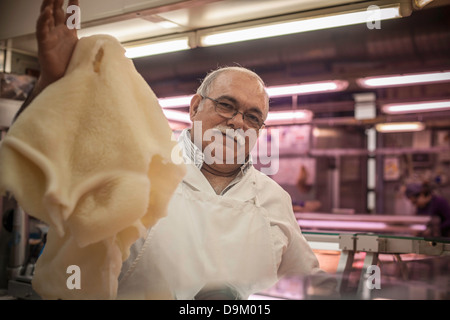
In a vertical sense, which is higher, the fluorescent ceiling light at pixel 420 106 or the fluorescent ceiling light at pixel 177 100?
the fluorescent ceiling light at pixel 420 106

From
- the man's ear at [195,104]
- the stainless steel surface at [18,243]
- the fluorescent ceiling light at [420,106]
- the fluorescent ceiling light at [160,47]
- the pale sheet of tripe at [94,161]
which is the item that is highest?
the fluorescent ceiling light at [420,106]

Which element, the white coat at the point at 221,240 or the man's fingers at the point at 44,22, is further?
the white coat at the point at 221,240

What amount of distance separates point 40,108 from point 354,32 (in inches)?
114

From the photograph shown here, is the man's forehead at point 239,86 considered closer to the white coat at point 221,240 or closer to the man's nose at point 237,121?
the man's nose at point 237,121

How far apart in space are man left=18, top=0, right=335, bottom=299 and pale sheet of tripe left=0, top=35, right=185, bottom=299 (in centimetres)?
31

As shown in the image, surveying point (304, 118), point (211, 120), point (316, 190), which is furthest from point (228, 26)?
point (316, 190)

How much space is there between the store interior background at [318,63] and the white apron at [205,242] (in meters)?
1.27

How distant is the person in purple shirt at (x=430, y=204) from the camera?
4.45m

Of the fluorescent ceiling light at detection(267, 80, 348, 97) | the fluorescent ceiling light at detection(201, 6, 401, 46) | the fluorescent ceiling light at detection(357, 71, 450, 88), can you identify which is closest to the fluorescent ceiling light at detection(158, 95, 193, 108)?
the fluorescent ceiling light at detection(267, 80, 348, 97)

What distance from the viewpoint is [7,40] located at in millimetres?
2467

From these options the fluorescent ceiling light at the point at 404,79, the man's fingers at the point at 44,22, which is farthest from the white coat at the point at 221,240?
the fluorescent ceiling light at the point at 404,79

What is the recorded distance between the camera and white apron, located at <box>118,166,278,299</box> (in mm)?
975

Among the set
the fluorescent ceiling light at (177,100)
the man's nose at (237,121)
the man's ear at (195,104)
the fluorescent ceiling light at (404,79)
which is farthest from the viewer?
the fluorescent ceiling light at (177,100)
